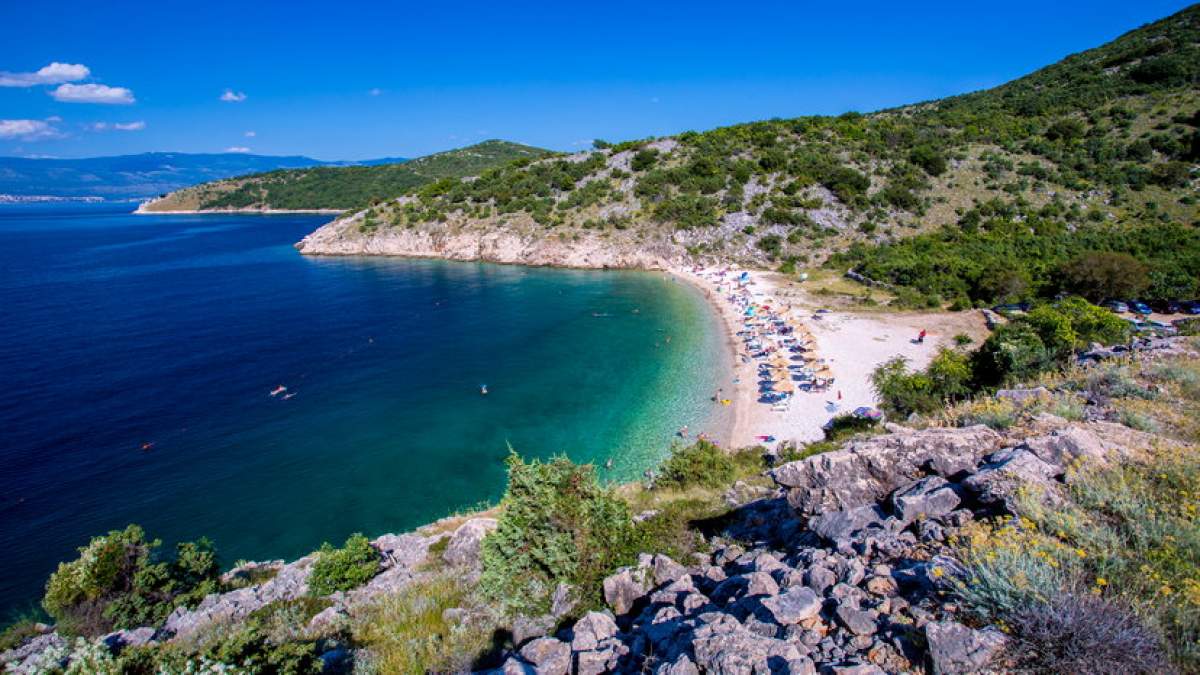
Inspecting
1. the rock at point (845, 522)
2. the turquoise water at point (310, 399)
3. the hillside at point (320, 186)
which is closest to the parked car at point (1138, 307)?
the turquoise water at point (310, 399)

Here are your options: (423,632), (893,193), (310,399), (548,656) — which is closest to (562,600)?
(548,656)

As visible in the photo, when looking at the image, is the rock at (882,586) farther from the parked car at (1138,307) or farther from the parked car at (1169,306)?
the parked car at (1169,306)

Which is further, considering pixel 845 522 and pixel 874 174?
pixel 874 174

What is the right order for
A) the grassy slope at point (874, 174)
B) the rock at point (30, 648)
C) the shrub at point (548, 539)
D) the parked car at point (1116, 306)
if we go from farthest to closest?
the grassy slope at point (874, 174) < the parked car at point (1116, 306) < the rock at point (30, 648) < the shrub at point (548, 539)

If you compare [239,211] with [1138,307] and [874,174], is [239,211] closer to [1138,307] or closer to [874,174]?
[874,174]

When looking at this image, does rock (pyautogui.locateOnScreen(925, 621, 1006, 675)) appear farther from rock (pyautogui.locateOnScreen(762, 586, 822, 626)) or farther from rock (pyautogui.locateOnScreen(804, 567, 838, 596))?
rock (pyautogui.locateOnScreen(804, 567, 838, 596))

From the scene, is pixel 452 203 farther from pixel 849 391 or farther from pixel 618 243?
pixel 849 391
